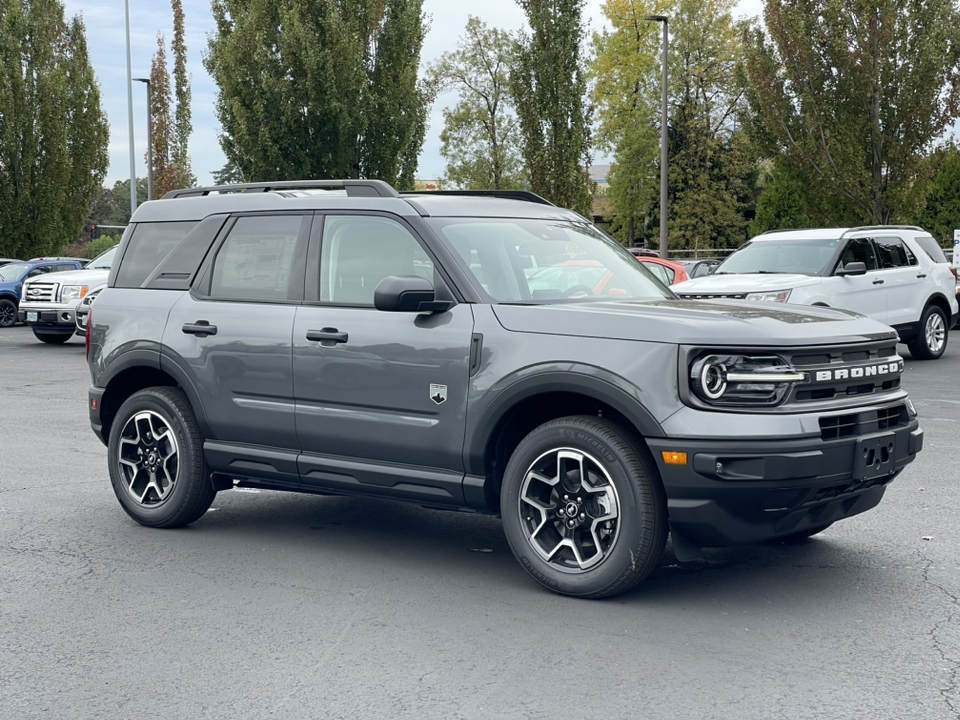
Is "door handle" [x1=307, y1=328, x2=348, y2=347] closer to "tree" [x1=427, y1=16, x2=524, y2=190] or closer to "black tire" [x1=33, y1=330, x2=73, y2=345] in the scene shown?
"black tire" [x1=33, y1=330, x2=73, y2=345]

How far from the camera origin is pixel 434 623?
5.08m

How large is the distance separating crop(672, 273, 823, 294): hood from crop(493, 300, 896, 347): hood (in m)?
8.71

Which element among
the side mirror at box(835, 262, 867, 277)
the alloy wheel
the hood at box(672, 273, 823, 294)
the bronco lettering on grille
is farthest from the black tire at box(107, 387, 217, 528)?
the side mirror at box(835, 262, 867, 277)

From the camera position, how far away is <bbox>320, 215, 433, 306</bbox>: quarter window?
609 cm

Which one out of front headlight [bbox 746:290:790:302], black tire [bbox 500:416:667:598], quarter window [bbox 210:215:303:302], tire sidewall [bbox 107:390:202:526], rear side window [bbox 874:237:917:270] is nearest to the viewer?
black tire [bbox 500:416:667:598]

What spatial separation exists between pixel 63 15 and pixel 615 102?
28558 mm

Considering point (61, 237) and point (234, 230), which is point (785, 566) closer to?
point (234, 230)

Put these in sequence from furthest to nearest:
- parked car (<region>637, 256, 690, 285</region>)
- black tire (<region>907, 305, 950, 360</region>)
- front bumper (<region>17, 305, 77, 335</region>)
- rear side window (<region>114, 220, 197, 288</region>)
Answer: front bumper (<region>17, 305, 77, 335</region>), parked car (<region>637, 256, 690, 285</region>), black tire (<region>907, 305, 950, 360</region>), rear side window (<region>114, 220, 197, 288</region>)

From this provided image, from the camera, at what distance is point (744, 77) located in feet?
100

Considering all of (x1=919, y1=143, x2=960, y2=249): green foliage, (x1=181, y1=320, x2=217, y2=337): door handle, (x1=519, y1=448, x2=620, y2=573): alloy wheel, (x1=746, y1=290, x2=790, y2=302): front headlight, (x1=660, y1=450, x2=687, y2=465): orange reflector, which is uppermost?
(x1=919, y1=143, x2=960, y2=249): green foliage

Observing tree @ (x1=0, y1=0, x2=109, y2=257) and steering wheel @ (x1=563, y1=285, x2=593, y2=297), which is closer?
steering wheel @ (x1=563, y1=285, x2=593, y2=297)

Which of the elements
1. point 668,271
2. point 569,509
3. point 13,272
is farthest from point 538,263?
point 13,272

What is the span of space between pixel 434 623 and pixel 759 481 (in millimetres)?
1468

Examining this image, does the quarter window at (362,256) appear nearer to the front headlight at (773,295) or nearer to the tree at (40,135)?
the front headlight at (773,295)
